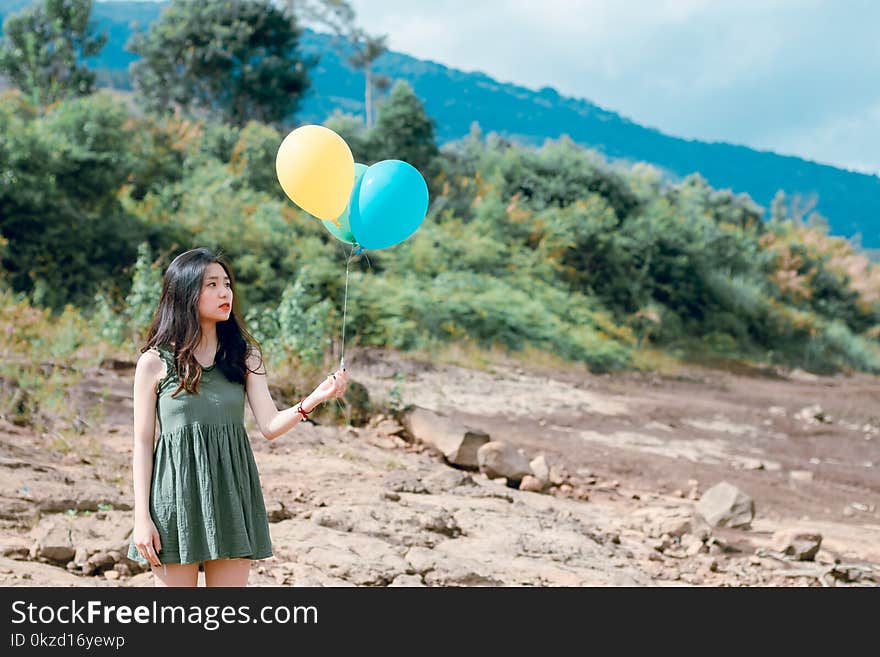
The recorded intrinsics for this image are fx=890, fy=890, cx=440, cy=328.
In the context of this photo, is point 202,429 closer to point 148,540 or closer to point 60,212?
point 148,540

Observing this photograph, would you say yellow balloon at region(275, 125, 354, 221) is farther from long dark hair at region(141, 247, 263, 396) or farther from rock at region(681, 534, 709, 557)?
rock at region(681, 534, 709, 557)

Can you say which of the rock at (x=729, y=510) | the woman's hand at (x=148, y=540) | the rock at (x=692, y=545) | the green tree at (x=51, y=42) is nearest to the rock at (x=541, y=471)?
the rock at (x=729, y=510)

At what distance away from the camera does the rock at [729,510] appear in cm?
713

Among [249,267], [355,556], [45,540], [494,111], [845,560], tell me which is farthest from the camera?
[494,111]

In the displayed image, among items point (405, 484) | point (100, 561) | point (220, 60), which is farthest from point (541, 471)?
point (220, 60)

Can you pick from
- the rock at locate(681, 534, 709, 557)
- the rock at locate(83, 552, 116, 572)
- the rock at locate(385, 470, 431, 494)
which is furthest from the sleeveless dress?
the rock at locate(681, 534, 709, 557)

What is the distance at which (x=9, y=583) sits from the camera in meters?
3.85

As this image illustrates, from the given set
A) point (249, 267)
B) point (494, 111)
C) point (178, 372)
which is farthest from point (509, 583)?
point (494, 111)

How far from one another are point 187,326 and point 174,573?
29.5 inches

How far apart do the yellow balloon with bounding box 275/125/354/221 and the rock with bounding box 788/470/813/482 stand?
730 centimetres

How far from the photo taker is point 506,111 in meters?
109

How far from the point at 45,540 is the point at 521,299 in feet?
41.7

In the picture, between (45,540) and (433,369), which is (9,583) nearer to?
(45,540)

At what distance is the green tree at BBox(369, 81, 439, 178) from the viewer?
76.1ft
